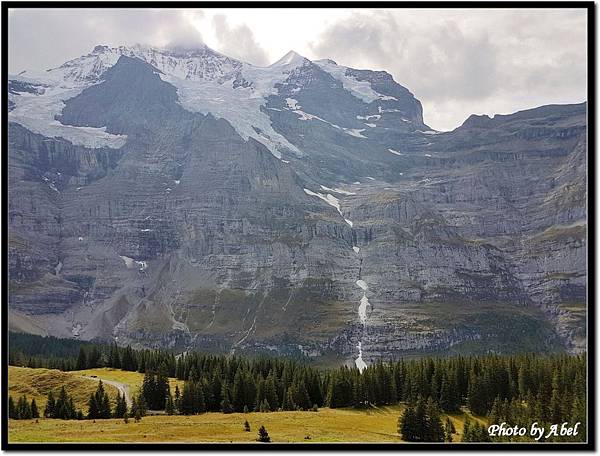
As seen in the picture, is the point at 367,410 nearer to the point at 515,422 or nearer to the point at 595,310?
the point at 515,422

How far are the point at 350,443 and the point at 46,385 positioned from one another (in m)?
48.3

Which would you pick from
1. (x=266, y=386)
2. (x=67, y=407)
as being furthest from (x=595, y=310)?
(x=67, y=407)

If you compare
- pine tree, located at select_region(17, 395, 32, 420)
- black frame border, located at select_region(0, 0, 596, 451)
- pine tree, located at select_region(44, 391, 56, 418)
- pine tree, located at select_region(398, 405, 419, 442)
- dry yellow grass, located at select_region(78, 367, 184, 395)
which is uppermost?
black frame border, located at select_region(0, 0, 596, 451)

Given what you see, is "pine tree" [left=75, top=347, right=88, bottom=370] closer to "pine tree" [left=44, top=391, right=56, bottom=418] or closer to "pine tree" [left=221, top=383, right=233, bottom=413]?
"pine tree" [left=44, top=391, right=56, bottom=418]

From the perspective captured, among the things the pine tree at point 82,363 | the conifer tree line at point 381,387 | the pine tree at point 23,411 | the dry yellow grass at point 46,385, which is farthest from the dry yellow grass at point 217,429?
the pine tree at point 82,363

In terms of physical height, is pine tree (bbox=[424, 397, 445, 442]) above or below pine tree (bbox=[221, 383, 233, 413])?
above

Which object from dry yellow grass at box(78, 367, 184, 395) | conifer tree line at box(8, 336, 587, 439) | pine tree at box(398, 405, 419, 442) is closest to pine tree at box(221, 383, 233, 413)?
conifer tree line at box(8, 336, 587, 439)

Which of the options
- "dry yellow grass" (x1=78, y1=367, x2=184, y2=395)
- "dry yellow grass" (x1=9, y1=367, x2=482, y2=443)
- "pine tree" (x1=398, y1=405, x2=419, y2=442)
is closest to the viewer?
"dry yellow grass" (x1=9, y1=367, x2=482, y2=443)

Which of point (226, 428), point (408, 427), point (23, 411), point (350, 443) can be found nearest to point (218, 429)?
point (226, 428)

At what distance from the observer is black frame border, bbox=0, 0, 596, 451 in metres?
39.3

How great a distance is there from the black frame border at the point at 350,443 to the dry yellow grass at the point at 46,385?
33.5 meters

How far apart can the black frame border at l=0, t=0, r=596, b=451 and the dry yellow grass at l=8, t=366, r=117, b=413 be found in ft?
110

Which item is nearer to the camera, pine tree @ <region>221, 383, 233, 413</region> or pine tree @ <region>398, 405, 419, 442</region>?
pine tree @ <region>398, 405, 419, 442</region>

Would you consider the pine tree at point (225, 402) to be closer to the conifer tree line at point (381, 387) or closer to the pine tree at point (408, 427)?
the conifer tree line at point (381, 387)
